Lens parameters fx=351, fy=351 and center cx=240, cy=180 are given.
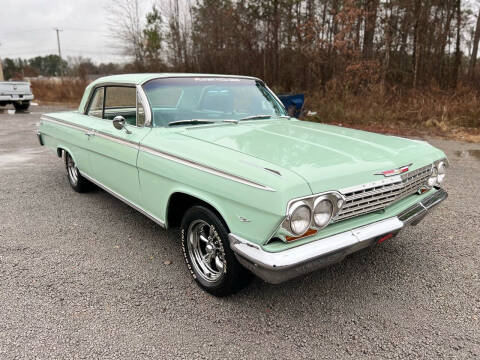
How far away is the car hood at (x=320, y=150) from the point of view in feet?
6.94

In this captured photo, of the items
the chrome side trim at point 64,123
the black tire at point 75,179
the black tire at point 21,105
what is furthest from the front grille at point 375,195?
the black tire at point 21,105

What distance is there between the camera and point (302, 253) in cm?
196

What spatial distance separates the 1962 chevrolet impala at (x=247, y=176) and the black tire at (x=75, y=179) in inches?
33.2

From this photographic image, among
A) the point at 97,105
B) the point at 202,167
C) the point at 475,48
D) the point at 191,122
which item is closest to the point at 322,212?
the point at 202,167

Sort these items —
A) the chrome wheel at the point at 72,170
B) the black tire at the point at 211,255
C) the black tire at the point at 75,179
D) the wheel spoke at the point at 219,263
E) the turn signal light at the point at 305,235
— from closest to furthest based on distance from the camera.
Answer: the turn signal light at the point at 305,235 < the black tire at the point at 211,255 < the wheel spoke at the point at 219,263 < the black tire at the point at 75,179 < the chrome wheel at the point at 72,170

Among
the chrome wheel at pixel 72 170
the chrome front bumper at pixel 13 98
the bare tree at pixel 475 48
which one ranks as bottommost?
the chrome wheel at pixel 72 170

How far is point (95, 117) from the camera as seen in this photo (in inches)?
161

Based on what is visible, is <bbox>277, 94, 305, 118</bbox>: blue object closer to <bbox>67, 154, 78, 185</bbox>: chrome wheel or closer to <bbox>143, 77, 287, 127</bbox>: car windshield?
<bbox>143, 77, 287, 127</bbox>: car windshield

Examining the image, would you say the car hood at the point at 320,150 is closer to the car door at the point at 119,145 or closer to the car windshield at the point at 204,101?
the car windshield at the point at 204,101

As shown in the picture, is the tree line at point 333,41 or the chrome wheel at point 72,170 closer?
the chrome wheel at point 72,170

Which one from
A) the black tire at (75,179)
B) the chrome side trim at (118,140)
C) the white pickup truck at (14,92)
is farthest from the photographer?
the white pickup truck at (14,92)

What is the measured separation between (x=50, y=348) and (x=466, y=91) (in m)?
12.6

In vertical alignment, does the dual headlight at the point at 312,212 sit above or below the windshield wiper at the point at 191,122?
below

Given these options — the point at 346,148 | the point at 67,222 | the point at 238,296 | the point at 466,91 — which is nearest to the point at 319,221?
the point at 346,148
